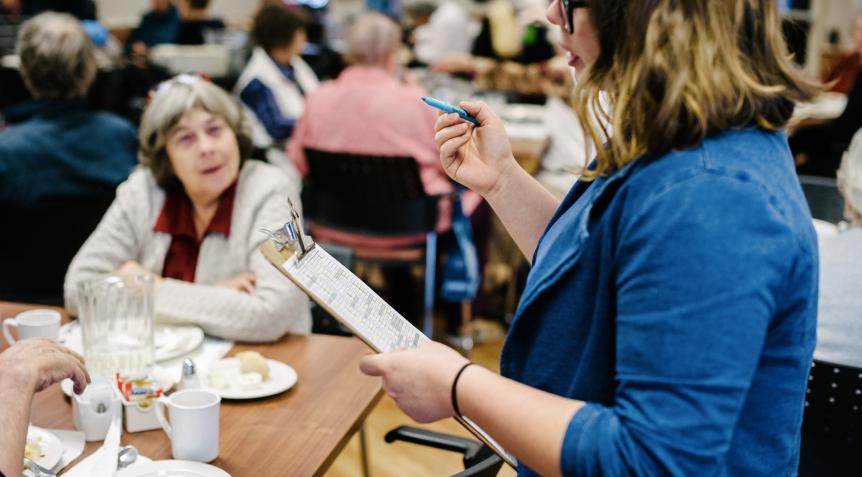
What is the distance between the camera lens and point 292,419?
4.59 feet

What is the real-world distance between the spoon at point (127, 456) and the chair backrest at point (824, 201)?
2.36 meters

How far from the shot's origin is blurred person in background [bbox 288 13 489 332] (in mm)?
3328

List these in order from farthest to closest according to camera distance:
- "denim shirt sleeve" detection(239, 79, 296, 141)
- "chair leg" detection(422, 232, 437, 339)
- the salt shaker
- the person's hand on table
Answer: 1. "denim shirt sleeve" detection(239, 79, 296, 141)
2. "chair leg" detection(422, 232, 437, 339)
3. the salt shaker
4. the person's hand on table

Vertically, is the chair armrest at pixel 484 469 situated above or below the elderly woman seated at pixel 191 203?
below

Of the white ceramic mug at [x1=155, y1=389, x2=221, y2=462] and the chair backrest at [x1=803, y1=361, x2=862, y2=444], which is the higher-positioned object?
the white ceramic mug at [x1=155, y1=389, x2=221, y2=462]

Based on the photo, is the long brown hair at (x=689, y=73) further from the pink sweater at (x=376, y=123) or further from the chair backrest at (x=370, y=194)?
the pink sweater at (x=376, y=123)

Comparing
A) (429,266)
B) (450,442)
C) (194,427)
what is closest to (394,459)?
(429,266)

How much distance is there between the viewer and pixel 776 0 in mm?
881

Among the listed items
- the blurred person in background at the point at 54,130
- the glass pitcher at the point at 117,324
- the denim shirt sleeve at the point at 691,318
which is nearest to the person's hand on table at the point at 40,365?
the glass pitcher at the point at 117,324

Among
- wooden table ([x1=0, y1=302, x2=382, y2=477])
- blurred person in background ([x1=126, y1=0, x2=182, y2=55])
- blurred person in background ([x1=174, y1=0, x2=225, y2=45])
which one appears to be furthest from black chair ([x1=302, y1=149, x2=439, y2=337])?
blurred person in background ([x1=126, y1=0, x2=182, y2=55])

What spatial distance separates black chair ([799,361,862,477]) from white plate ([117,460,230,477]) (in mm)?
1098

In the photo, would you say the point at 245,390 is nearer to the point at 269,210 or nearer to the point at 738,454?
the point at 269,210

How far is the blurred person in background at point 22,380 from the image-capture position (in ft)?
3.51

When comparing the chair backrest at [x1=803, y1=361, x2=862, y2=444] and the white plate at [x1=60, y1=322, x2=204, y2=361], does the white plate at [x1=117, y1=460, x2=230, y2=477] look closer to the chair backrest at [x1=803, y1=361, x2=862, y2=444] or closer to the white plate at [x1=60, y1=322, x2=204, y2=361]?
the white plate at [x1=60, y1=322, x2=204, y2=361]
